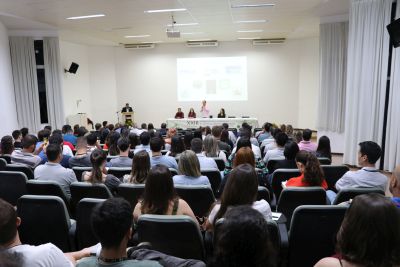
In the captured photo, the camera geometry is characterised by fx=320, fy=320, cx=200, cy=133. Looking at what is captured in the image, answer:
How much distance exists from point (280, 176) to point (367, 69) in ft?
14.5

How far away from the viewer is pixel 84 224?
2.61 meters

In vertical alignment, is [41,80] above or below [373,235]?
above

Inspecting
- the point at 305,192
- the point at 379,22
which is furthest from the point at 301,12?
the point at 305,192

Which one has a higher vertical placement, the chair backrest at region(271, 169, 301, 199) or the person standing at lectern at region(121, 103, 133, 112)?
the person standing at lectern at region(121, 103, 133, 112)

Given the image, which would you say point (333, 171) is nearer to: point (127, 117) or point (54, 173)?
point (54, 173)

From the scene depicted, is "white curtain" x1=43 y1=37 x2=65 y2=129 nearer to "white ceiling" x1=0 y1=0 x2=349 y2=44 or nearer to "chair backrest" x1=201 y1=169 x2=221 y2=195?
"white ceiling" x1=0 y1=0 x2=349 y2=44

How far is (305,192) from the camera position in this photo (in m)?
2.80

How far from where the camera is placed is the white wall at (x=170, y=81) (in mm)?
13227

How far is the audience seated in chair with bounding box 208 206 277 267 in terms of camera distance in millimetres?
1112

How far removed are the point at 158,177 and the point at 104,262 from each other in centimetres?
104

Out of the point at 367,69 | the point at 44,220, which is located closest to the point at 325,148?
the point at 367,69

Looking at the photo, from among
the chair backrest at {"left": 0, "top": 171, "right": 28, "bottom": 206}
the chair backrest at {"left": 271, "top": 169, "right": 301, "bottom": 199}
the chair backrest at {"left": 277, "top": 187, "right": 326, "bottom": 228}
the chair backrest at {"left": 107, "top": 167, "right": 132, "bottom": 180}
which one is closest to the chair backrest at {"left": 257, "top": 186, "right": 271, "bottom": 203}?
the chair backrest at {"left": 277, "top": 187, "right": 326, "bottom": 228}

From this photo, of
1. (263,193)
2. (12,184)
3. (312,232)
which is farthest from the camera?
(12,184)

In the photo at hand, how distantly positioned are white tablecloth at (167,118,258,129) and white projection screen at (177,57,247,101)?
1.95 meters
